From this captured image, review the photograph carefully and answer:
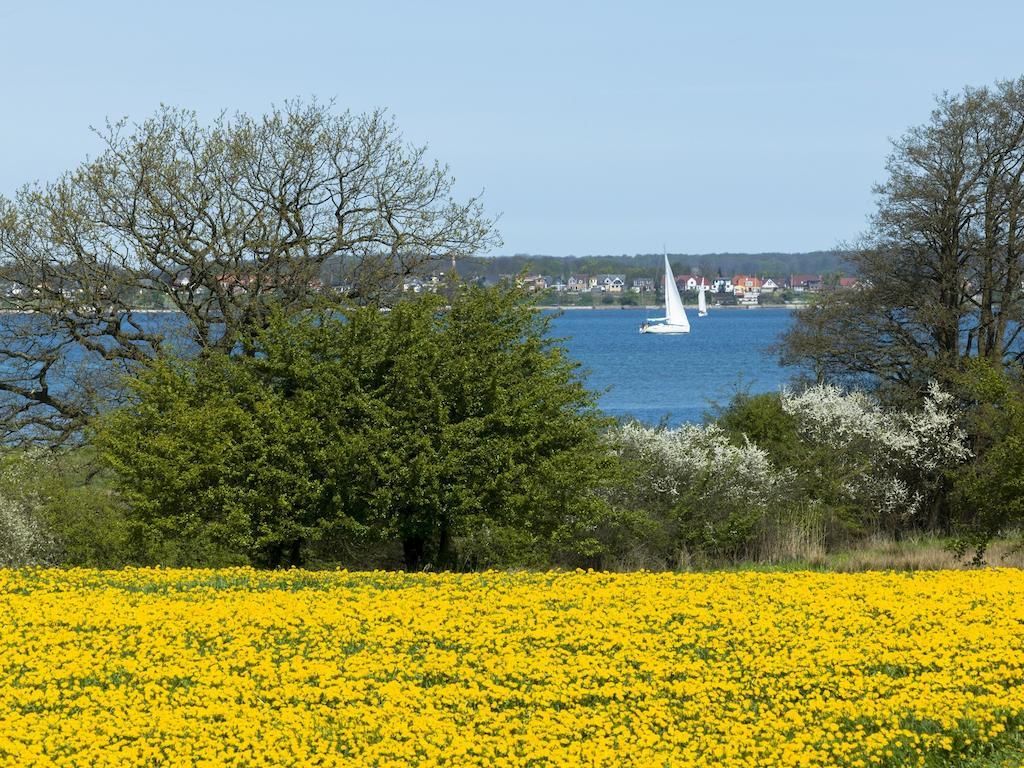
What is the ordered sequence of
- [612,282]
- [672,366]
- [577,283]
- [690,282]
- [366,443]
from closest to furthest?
1. [366,443]
2. [672,366]
3. [577,283]
4. [612,282]
5. [690,282]

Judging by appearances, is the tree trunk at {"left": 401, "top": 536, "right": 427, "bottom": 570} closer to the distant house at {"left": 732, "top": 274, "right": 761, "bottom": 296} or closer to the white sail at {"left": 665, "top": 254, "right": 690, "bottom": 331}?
the white sail at {"left": 665, "top": 254, "right": 690, "bottom": 331}

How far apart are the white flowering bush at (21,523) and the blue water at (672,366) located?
16681 mm

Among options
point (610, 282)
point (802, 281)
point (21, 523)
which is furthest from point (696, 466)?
point (610, 282)

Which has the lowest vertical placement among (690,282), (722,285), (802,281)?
(722,285)

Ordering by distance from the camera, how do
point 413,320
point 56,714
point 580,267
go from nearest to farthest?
point 56,714
point 413,320
point 580,267

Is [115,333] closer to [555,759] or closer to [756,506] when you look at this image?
[756,506]

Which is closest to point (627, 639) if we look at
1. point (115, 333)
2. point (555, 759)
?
point (555, 759)

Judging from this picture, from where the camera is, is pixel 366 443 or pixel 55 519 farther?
pixel 55 519

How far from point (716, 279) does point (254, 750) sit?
177 meters

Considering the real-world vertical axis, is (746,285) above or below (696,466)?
below

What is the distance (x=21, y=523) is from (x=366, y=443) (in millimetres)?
5548

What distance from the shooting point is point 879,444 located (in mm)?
30859

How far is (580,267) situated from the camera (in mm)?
→ 132875

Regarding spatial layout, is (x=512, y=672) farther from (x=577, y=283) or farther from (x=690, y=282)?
(x=690, y=282)
